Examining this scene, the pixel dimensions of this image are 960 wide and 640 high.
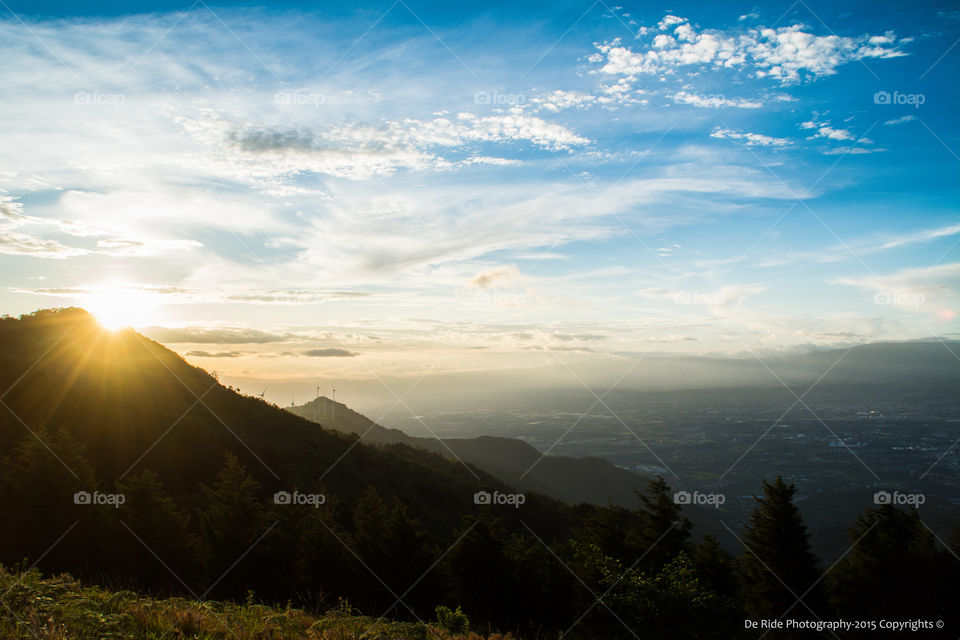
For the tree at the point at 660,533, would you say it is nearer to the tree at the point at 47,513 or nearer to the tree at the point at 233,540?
the tree at the point at 233,540

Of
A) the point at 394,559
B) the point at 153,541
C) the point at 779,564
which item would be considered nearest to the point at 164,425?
the point at 153,541

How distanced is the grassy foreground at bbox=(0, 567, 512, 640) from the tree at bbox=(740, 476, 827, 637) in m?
21.0

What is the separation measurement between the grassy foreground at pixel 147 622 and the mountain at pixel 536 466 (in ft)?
307

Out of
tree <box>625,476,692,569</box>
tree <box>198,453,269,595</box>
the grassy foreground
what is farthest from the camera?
tree <box>625,476,692,569</box>

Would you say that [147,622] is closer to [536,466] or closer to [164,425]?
[164,425]

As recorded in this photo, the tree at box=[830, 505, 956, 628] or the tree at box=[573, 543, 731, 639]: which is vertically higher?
the tree at box=[573, 543, 731, 639]

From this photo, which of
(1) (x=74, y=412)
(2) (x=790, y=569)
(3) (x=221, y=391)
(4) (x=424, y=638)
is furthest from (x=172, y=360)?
(2) (x=790, y=569)

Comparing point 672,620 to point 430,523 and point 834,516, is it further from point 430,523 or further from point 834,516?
point 834,516

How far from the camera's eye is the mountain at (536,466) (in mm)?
107500

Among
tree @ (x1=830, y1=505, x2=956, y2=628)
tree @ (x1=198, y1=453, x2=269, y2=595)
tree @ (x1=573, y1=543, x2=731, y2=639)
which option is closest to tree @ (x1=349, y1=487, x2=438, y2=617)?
tree @ (x1=198, y1=453, x2=269, y2=595)

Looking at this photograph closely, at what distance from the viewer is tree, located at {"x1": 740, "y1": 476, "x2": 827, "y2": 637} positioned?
21.2m

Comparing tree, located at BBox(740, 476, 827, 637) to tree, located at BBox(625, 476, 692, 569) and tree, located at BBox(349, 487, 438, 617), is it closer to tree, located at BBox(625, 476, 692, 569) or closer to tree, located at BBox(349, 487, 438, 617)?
tree, located at BBox(625, 476, 692, 569)

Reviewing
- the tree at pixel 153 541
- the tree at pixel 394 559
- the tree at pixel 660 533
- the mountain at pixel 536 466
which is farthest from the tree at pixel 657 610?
the mountain at pixel 536 466

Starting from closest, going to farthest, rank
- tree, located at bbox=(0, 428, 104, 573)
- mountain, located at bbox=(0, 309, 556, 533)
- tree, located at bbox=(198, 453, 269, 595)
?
tree, located at bbox=(0, 428, 104, 573)
tree, located at bbox=(198, 453, 269, 595)
mountain, located at bbox=(0, 309, 556, 533)
